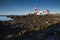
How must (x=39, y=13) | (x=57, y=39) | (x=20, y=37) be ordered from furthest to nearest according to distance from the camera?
(x=39, y=13)
(x=20, y=37)
(x=57, y=39)

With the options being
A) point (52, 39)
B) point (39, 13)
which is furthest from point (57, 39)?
point (39, 13)

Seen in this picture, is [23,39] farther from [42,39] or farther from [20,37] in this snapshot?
[42,39]

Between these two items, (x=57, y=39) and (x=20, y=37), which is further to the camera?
(x=20, y=37)

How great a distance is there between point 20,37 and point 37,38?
119cm

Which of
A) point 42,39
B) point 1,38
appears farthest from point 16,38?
point 42,39

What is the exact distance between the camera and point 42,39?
385 inches

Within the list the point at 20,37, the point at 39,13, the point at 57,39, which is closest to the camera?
the point at 57,39

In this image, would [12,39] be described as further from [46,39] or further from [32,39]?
[46,39]

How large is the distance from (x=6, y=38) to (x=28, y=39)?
150 cm

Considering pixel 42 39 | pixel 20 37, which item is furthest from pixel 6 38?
pixel 42 39

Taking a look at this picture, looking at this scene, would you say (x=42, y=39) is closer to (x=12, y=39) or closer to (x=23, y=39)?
(x=23, y=39)

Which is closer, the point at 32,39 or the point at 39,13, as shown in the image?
the point at 32,39

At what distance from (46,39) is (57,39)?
0.80m

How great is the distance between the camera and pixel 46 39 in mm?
9953
